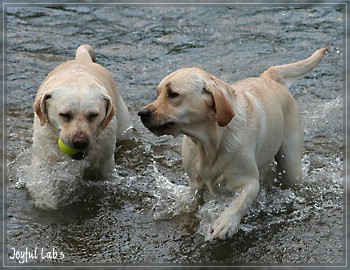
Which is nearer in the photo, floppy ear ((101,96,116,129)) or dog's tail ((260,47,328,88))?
floppy ear ((101,96,116,129))

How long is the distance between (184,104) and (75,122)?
3.29 ft

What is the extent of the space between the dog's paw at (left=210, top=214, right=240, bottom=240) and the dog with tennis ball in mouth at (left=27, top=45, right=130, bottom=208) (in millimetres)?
1170

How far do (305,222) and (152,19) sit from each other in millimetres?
5075

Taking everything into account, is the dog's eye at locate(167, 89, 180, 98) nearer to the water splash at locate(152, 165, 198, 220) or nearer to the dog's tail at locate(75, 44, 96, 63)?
the water splash at locate(152, 165, 198, 220)

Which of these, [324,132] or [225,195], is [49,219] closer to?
[225,195]

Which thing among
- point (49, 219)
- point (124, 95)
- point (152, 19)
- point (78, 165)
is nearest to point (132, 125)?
point (124, 95)

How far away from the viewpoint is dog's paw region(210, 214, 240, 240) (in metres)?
4.99

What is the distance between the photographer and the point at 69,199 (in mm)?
6051

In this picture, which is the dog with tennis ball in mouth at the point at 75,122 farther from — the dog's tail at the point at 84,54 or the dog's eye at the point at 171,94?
the dog's eye at the point at 171,94

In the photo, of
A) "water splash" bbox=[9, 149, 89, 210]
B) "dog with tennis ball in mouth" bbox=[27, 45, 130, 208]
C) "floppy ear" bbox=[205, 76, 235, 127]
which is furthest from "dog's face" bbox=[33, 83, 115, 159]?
"floppy ear" bbox=[205, 76, 235, 127]

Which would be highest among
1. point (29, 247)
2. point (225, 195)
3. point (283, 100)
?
point (283, 100)

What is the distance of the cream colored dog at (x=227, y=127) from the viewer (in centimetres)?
493

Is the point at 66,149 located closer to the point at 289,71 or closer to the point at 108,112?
the point at 108,112

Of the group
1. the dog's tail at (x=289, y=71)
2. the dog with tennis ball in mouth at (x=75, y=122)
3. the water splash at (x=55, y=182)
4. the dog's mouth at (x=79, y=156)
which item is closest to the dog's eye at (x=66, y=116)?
the dog with tennis ball in mouth at (x=75, y=122)
